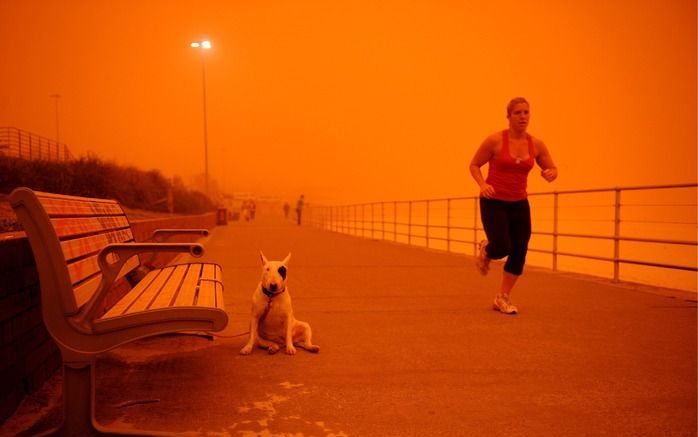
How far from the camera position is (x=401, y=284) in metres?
7.07

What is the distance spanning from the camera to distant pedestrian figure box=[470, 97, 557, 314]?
477cm

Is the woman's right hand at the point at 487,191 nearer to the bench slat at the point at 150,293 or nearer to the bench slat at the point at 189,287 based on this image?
the bench slat at the point at 189,287

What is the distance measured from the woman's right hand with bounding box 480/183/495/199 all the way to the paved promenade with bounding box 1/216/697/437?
107 cm

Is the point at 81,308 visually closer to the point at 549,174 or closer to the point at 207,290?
the point at 207,290

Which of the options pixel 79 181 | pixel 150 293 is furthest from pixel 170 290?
pixel 79 181

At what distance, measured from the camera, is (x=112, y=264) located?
2195 mm

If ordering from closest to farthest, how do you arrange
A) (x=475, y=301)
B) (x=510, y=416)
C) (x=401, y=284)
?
1. (x=510, y=416)
2. (x=475, y=301)
3. (x=401, y=284)

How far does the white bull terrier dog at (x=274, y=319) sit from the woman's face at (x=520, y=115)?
238 centimetres

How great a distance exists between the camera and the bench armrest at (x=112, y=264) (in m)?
2.15

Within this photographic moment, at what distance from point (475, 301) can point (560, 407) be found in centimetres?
302

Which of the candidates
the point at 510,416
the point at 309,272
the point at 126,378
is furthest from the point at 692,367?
the point at 309,272

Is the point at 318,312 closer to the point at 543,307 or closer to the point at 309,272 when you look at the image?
the point at 543,307

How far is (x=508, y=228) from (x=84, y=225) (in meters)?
3.44

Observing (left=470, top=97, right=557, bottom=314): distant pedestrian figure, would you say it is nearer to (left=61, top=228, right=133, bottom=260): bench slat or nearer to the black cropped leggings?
the black cropped leggings
